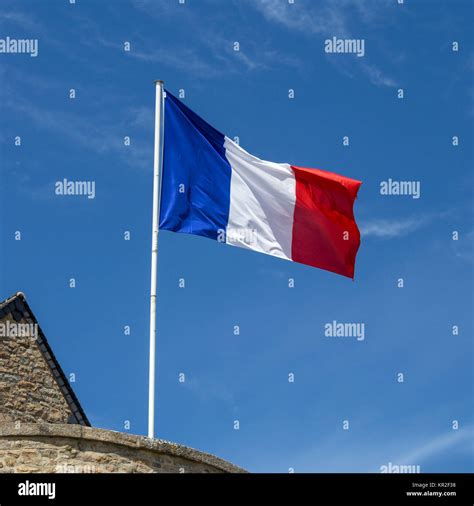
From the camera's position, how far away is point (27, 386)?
27.2 meters

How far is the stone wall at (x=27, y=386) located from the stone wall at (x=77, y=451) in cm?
710

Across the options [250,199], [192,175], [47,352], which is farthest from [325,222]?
[47,352]

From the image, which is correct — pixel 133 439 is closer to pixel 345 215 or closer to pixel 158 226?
pixel 158 226

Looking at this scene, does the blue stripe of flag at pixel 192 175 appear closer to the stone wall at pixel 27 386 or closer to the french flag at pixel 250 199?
the french flag at pixel 250 199

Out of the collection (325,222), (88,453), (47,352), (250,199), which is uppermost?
(250,199)

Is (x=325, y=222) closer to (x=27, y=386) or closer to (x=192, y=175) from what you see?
(x=192, y=175)

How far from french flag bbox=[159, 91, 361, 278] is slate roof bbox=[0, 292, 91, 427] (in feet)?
21.4

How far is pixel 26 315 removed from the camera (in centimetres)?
2839

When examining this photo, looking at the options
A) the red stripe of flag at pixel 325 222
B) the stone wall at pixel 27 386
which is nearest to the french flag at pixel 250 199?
the red stripe of flag at pixel 325 222

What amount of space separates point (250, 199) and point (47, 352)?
669 centimetres

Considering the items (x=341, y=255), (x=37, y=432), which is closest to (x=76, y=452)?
(x=37, y=432)

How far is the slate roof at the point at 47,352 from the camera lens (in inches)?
1100
